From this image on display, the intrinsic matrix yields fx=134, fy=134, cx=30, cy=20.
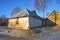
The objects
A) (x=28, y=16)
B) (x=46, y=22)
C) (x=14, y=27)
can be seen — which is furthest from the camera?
(x=46, y=22)

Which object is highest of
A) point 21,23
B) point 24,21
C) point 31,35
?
point 24,21

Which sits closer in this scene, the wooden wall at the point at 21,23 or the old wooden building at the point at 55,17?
the wooden wall at the point at 21,23

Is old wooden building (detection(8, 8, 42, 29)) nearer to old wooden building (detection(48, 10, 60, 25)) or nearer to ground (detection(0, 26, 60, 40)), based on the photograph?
ground (detection(0, 26, 60, 40))

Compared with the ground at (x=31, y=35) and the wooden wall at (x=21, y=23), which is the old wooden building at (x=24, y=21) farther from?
the ground at (x=31, y=35)

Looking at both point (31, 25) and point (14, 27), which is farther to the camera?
point (14, 27)

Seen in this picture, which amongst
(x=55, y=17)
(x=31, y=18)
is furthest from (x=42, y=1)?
(x=31, y=18)

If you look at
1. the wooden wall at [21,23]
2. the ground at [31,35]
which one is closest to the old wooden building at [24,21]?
the wooden wall at [21,23]

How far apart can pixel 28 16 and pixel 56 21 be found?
13.8 meters

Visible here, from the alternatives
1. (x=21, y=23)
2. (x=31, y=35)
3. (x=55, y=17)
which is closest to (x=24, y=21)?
(x=21, y=23)

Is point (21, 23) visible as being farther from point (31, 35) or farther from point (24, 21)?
point (31, 35)

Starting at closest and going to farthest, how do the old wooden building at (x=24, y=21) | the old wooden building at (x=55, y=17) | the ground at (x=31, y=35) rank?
the ground at (x=31, y=35) < the old wooden building at (x=24, y=21) < the old wooden building at (x=55, y=17)

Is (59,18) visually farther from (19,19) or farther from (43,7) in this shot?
(19,19)

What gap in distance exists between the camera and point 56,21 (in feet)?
133

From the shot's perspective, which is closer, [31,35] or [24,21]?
[31,35]
